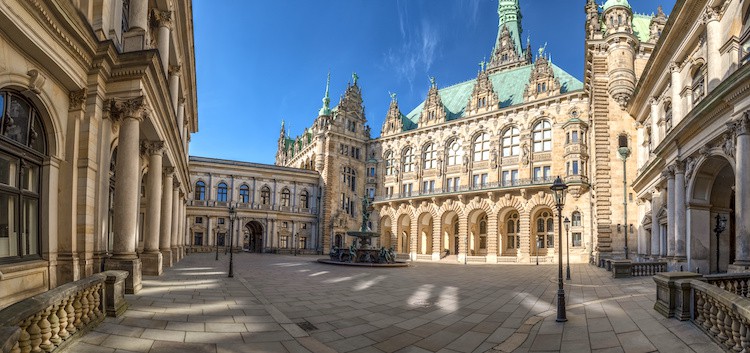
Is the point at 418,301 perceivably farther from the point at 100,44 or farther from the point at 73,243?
the point at 100,44

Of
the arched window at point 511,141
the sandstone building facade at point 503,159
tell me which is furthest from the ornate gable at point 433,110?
the arched window at point 511,141

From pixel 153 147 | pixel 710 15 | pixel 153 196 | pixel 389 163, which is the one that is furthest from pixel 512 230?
pixel 153 147

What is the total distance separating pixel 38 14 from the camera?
8.45 m

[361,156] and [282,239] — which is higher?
[361,156]

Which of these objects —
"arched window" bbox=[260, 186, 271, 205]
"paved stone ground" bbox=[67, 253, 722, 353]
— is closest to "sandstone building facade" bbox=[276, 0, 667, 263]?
"arched window" bbox=[260, 186, 271, 205]

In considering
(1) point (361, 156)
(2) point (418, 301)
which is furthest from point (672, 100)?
(1) point (361, 156)

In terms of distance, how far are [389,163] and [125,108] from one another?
160ft

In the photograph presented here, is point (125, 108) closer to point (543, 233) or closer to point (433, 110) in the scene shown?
point (543, 233)

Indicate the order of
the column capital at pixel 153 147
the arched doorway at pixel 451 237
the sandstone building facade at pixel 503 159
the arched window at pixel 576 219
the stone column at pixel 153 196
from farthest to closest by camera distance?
the arched doorway at pixel 451 237
the arched window at pixel 576 219
the sandstone building facade at pixel 503 159
the column capital at pixel 153 147
the stone column at pixel 153 196

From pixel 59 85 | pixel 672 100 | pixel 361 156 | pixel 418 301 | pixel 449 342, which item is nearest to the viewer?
pixel 449 342

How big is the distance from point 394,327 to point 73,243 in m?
8.48

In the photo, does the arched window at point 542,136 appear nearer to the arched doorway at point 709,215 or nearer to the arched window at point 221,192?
the arched doorway at point 709,215

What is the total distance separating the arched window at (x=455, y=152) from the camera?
52.1 metres

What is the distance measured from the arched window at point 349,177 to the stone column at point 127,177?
46531mm
